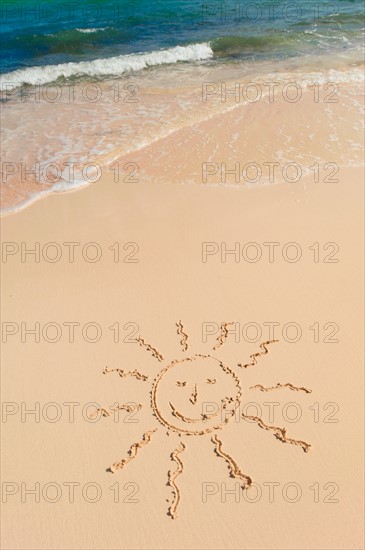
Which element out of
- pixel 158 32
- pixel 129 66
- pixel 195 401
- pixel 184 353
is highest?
pixel 158 32

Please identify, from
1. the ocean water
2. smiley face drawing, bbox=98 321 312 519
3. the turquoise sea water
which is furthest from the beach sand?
the turquoise sea water

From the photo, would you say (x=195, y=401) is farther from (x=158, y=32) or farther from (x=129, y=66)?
(x=158, y=32)

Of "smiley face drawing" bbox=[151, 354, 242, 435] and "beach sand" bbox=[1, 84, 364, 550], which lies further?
"smiley face drawing" bbox=[151, 354, 242, 435]

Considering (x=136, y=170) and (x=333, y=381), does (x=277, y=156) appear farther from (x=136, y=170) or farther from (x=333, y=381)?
(x=333, y=381)

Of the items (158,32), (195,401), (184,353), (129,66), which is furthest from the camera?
(158,32)

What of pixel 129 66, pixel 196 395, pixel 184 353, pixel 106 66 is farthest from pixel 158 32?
pixel 196 395

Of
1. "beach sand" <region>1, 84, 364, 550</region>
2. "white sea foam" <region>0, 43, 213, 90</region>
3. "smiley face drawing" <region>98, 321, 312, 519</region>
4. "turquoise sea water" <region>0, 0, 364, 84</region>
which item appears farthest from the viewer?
"turquoise sea water" <region>0, 0, 364, 84</region>

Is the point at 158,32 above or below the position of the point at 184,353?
above

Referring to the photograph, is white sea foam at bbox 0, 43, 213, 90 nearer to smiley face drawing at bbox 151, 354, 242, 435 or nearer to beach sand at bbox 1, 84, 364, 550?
beach sand at bbox 1, 84, 364, 550

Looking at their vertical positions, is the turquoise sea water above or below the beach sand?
above
